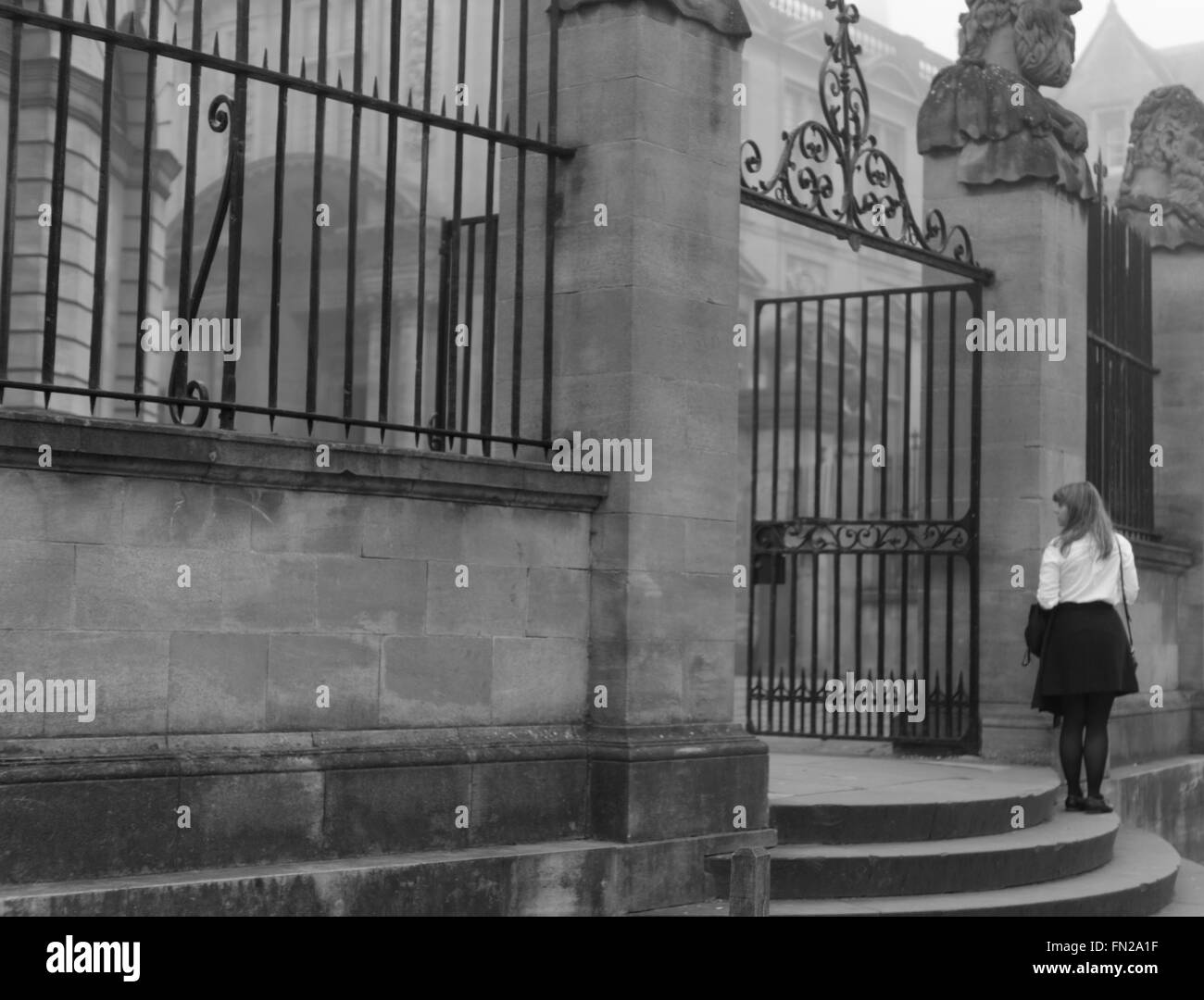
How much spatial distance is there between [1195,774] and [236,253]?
9.76 metres

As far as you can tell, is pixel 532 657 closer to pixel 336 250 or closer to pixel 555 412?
pixel 555 412

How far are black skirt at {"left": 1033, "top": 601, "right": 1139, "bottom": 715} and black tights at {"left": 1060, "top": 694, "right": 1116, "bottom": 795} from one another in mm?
124

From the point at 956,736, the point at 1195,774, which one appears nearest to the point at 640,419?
the point at 956,736

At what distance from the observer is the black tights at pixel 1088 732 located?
10.4m

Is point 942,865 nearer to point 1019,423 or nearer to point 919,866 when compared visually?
point 919,866

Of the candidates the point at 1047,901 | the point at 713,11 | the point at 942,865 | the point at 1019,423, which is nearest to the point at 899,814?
the point at 942,865

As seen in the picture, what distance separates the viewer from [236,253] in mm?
7031

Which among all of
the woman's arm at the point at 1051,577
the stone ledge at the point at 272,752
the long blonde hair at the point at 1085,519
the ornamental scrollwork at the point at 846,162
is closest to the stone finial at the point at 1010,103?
the ornamental scrollwork at the point at 846,162

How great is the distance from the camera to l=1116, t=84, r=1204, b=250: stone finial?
1538 centimetres

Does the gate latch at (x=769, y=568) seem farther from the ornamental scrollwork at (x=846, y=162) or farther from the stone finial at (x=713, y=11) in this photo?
the stone finial at (x=713, y=11)

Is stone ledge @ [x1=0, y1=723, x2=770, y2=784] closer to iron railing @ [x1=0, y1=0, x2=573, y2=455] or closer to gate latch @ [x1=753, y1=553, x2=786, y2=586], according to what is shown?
iron railing @ [x1=0, y1=0, x2=573, y2=455]

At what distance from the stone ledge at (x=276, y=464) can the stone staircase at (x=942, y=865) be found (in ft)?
6.22

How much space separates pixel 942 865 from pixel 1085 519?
2750mm

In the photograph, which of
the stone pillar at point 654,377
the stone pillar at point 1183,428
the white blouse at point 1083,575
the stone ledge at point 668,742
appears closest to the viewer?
the stone ledge at point 668,742
